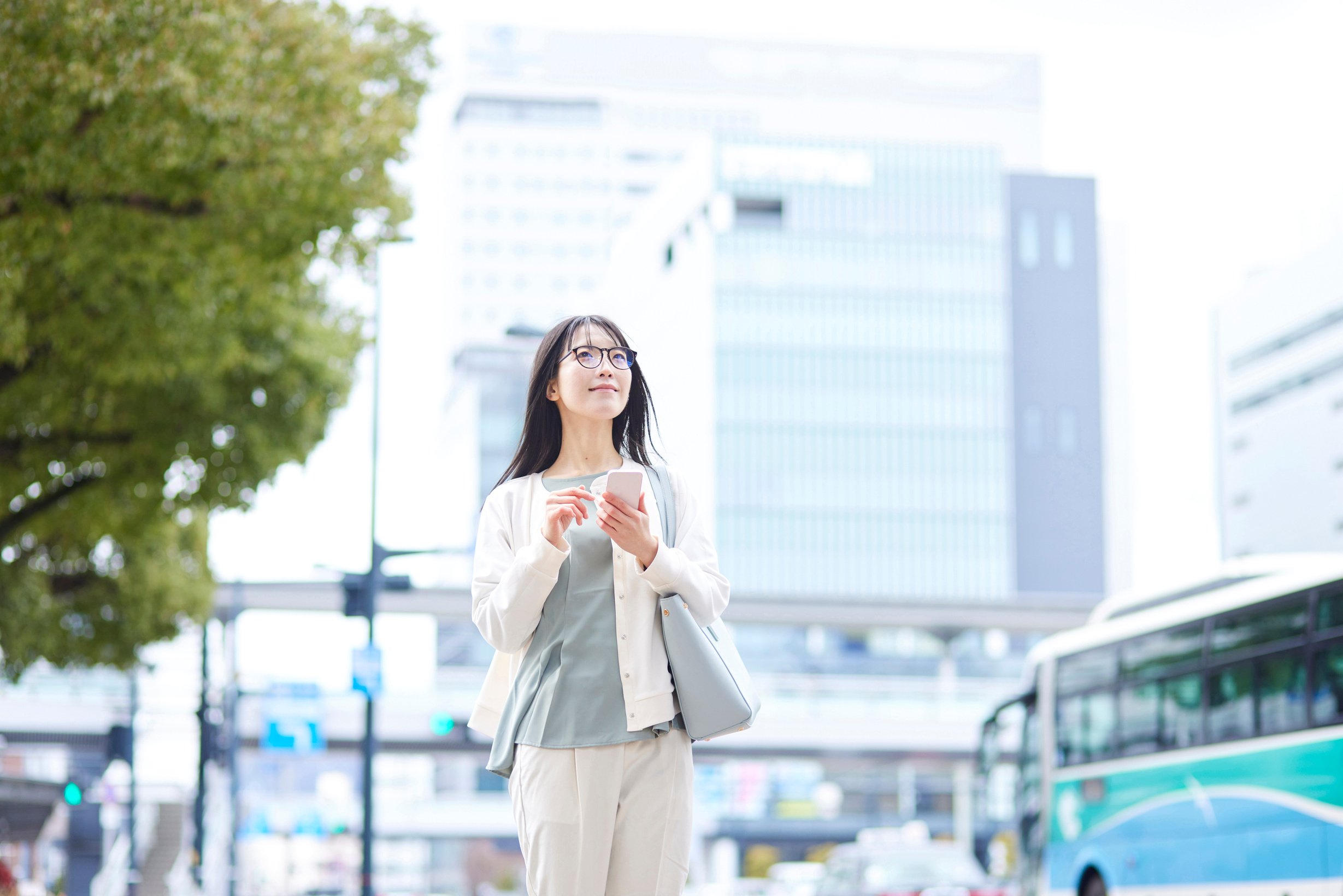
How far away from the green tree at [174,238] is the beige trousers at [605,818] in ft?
24.2

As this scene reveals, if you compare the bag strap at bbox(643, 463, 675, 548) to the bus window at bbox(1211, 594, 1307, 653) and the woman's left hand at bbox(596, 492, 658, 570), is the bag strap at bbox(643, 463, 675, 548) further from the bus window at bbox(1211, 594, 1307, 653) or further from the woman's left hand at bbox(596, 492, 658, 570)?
the bus window at bbox(1211, 594, 1307, 653)

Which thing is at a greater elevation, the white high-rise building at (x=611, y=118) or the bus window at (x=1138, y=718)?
the white high-rise building at (x=611, y=118)

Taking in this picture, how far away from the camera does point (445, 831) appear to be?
71312 mm

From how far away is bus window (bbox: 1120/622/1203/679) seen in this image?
499 inches

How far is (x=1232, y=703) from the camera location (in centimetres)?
1189

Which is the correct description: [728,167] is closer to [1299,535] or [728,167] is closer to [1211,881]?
[1299,535]

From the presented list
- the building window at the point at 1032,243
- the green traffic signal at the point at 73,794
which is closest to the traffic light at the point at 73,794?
the green traffic signal at the point at 73,794

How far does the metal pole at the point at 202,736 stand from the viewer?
26.9 metres

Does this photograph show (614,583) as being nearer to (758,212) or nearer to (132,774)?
(132,774)

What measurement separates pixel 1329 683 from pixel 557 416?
337 inches

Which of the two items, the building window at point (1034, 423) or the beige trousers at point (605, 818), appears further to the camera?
the building window at point (1034, 423)

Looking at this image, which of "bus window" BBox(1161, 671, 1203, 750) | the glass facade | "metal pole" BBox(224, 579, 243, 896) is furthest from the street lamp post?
the glass facade

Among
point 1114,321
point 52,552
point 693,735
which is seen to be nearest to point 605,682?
point 693,735

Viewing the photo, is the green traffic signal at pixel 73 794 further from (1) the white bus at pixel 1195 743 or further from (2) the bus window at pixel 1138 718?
(2) the bus window at pixel 1138 718
